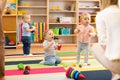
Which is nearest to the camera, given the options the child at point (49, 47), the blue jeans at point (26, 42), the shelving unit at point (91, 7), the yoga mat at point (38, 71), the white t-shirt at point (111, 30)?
the white t-shirt at point (111, 30)

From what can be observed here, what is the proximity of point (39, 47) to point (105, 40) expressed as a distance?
390 cm

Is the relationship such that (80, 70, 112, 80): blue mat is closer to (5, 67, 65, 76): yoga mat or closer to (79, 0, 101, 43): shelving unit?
(5, 67, 65, 76): yoga mat

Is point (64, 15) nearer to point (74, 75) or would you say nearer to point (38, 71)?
point (38, 71)

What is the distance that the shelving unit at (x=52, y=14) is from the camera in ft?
19.2

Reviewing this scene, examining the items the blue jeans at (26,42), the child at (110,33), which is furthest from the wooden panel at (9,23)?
the child at (110,33)

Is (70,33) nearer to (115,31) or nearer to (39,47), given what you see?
(39,47)

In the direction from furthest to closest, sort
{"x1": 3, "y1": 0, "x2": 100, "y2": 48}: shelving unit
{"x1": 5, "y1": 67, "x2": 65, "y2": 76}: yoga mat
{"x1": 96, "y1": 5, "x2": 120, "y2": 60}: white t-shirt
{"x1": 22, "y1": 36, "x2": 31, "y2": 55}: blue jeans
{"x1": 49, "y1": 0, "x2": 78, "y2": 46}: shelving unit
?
1. {"x1": 49, "y1": 0, "x2": 78, "y2": 46}: shelving unit
2. {"x1": 3, "y1": 0, "x2": 100, "y2": 48}: shelving unit
3. {"x1": 22, "y1": 36, "x2": 31, "y2": 55}: blue jeans
4. {"x1": 5, "y1": 67, "x2": 65, "y2": 76}: yoga mat
5. {"x1": 96, "y1": 5, "x2": 120, "y2": 60}: white t-shirt

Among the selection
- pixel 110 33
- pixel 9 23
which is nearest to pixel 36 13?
pixel 9 23

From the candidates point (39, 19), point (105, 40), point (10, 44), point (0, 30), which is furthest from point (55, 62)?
point (39, 19)

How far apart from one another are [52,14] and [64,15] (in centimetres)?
34

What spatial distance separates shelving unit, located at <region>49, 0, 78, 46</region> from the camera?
20.4 ft

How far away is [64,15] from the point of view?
6457 millimetres

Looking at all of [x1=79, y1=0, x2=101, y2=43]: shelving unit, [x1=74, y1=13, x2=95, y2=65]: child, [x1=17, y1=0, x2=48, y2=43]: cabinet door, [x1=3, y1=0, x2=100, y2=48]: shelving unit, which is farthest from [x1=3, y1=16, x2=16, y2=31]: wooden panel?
[x1=74, y1=13, x2=95, y2=65]: child

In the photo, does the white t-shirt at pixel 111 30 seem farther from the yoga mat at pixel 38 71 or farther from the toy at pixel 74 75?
the yoga mat at pixel 38 71
